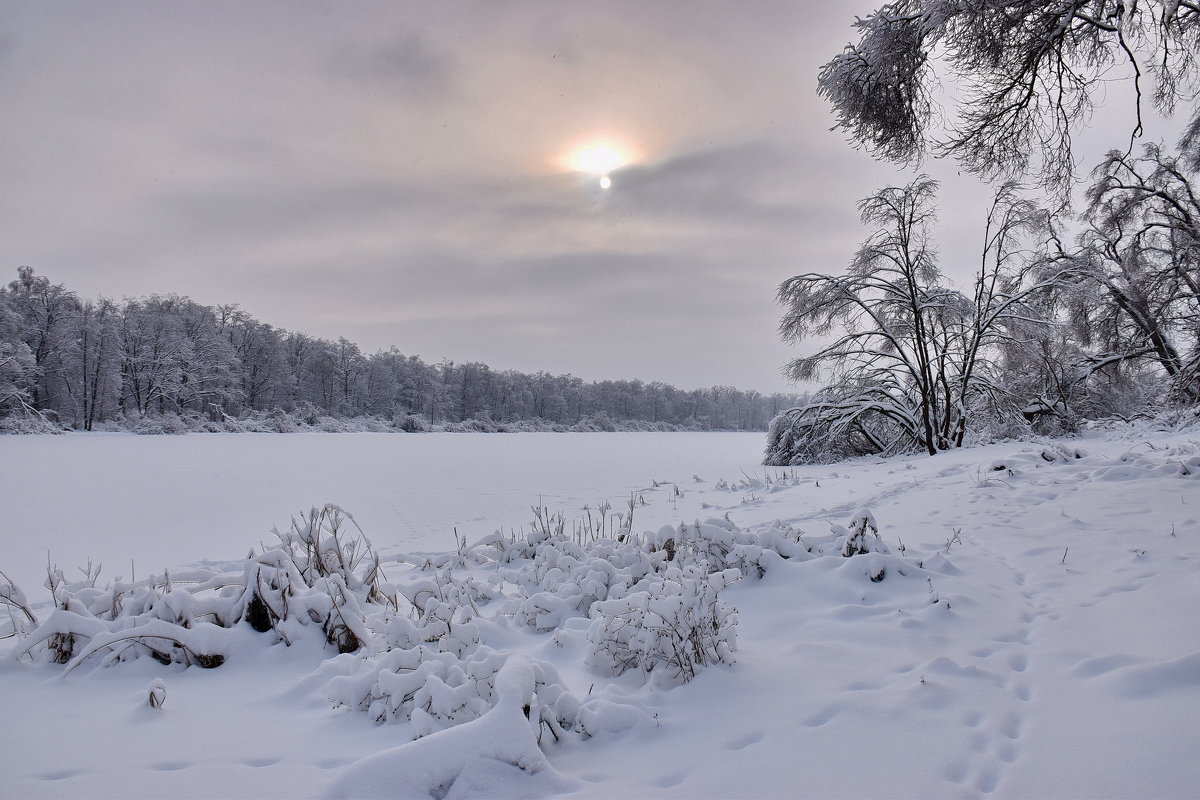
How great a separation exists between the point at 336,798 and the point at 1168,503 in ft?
20.3

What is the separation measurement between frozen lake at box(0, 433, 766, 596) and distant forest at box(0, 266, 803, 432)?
17984mm

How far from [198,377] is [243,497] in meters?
38.9

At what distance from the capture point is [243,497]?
8.78m

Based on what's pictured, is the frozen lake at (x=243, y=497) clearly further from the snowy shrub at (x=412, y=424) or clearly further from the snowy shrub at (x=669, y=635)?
the snowy shrub at (x=412, y=424)

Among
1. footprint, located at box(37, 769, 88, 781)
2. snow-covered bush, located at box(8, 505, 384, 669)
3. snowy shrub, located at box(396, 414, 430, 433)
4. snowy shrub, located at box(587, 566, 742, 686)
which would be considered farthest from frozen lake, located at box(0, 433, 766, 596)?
snowy shrub, located at box(396, 414, 430, 433)

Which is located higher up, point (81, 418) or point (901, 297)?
point (901, 297)

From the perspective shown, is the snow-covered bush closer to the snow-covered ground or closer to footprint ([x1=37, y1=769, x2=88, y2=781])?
the snow-covered ground

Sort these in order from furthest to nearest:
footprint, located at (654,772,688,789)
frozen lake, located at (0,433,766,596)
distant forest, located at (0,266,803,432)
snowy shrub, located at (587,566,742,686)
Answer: distant forest, located at (0,266,803,432) → frozen lake, located at (0,433,766,596) → snowy shrub, located at (587,566,742,686) → footprint, located at (654,772,688,789)

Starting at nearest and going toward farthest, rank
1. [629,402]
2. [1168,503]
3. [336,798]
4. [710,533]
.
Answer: [336,798] → [710,533] → [1168,503] → [629,402]

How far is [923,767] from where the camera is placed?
181 centimetres

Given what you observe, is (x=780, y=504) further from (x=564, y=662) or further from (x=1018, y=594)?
(x=564, y=662)

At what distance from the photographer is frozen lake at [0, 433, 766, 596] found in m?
5.57

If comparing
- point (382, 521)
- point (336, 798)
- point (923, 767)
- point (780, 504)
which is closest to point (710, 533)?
point (923, 767)

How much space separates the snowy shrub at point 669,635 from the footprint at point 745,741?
1.47ft
